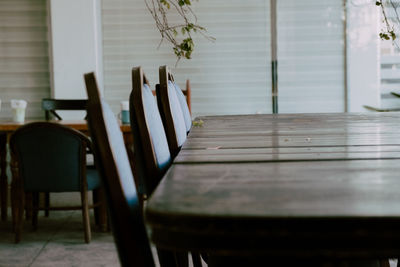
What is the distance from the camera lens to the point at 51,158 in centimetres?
311

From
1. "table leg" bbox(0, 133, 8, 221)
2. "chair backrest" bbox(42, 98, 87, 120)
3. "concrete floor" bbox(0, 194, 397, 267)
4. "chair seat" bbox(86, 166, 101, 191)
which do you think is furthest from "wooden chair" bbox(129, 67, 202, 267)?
"chair backrest" bbox(42, 98, 87, 120)

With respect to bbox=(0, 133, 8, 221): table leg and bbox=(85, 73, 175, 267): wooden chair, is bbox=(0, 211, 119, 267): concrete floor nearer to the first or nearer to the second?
bbox=(0, 133, 8, 221): table leg

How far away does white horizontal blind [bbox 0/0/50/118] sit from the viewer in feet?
17.0

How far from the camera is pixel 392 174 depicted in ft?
2.75

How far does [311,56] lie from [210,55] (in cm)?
104

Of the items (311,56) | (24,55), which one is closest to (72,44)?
(24,55)

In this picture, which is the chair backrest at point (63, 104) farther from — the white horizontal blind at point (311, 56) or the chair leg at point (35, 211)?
the white horizontal blind at point (311, 56)

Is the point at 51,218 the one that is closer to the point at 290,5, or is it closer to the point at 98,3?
the point at 98,3

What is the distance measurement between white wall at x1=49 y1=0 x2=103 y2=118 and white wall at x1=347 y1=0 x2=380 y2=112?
2.56m

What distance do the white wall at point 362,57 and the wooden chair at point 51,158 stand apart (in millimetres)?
3151

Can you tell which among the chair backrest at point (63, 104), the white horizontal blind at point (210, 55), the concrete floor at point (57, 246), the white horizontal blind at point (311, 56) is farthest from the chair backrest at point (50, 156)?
the white horizontal blind at point (311, 56)

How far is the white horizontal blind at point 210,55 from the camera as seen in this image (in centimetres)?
522

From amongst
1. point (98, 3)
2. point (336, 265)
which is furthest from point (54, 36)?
point (336, 265)

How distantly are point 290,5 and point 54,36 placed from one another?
7.79ft
